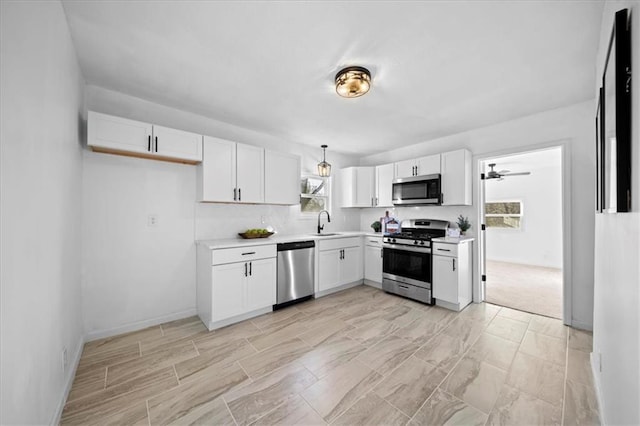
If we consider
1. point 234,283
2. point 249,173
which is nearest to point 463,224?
point 249,173

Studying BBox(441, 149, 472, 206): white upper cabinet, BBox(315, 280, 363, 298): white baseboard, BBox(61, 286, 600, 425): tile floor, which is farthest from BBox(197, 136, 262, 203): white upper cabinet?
BBox(441, 149, 472, 206): white upper cabinet

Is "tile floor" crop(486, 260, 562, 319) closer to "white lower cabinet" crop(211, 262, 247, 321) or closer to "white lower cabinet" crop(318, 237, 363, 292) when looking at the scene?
"white lower cabinet" crop(318, 237, 363, 292)

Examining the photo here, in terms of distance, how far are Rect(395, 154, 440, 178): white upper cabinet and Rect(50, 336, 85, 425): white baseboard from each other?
14.7ft

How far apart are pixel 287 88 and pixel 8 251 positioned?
89.7 inches

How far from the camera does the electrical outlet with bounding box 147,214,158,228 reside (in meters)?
2.80

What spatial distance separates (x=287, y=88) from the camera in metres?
2.50

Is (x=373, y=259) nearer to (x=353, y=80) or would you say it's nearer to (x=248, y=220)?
(x=248, y=220)

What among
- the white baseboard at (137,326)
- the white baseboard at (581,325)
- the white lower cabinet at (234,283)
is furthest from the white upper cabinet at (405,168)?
the white baseboard at (137,326)

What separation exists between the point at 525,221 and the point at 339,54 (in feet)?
23.5

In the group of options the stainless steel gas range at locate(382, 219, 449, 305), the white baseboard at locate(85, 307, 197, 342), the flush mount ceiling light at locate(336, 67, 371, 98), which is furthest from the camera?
the stainless steel gas range at locate(382, 219, 449, 305)

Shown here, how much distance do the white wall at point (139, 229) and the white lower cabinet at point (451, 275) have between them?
9.66 feet

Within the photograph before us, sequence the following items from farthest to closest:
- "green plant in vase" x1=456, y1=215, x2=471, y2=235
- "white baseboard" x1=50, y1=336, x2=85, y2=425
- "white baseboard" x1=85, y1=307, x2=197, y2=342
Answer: "green plant in vase" x1=456, y1=215, x2=471, y2=235 → "white baseboard" x1=85, y1=307, x2=197, y2=342 → "white baseboard" x1=50, y1=336, x2=85, y2=425

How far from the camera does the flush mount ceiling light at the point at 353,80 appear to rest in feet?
7.02

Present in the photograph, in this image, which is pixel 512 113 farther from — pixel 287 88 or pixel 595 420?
pixel 595 420
